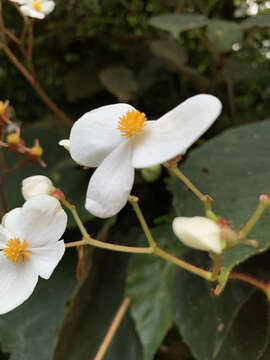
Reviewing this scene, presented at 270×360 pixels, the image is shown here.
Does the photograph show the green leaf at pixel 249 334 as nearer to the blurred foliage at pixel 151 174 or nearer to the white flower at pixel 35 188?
the blurred foliage at pixel 151 174

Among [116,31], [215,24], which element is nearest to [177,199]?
[215,24]

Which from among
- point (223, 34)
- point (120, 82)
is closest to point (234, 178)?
point (223, 34)

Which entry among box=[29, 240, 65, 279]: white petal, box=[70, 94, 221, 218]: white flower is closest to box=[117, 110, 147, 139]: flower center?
box=[70, 94, 221, 218]: white flower

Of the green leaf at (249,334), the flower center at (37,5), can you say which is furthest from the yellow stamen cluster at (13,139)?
the green leaf at (249,334)

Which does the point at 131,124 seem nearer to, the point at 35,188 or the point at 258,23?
the point at 35,188

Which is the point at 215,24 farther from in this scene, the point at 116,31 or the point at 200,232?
the point at 200,232

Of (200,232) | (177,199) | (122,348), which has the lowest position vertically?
(122,348)

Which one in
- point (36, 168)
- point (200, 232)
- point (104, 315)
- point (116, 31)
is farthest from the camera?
point (116, 31)

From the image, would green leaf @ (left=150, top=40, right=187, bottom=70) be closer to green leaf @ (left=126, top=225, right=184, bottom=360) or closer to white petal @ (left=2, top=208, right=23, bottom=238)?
green leaf @ (left=126, top=225, right=184, bottom=360)

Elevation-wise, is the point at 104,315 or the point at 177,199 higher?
the point at 177,199
